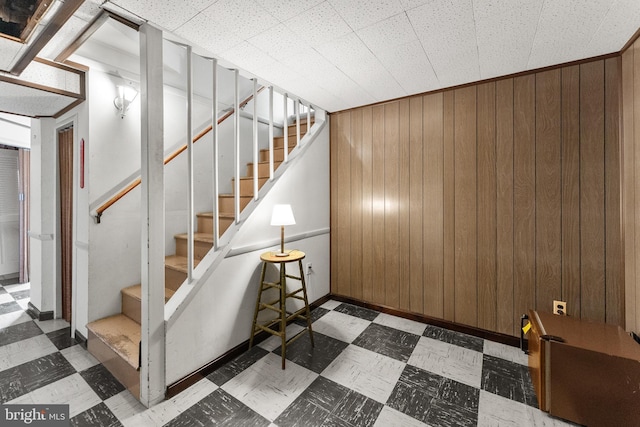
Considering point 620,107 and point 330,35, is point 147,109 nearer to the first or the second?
point 330,35

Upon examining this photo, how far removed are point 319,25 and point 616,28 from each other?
73.0 inches

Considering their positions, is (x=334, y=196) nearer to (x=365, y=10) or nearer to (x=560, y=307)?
(x=365, y=10)

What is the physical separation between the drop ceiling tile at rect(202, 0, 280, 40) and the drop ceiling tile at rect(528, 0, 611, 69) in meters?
1.57

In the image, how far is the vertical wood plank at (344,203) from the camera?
3.35m

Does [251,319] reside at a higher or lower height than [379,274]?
lower

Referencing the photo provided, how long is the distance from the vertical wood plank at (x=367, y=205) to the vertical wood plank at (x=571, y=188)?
66.5 inches

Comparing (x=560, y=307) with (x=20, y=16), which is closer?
(x=20, y=16)

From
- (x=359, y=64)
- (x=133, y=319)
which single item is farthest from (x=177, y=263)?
(x=359, y=64)

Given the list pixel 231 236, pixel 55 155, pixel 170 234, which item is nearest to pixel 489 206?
pixel 231 236

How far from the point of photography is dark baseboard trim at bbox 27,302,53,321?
286 cm

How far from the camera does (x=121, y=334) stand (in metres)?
2.12

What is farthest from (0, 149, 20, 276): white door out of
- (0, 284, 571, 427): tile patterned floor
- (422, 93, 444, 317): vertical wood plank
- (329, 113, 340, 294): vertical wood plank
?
(422, 93, 444, 317): vertical wood plank

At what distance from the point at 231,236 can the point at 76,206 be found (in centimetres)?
155

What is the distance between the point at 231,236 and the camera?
2217 millimetres
